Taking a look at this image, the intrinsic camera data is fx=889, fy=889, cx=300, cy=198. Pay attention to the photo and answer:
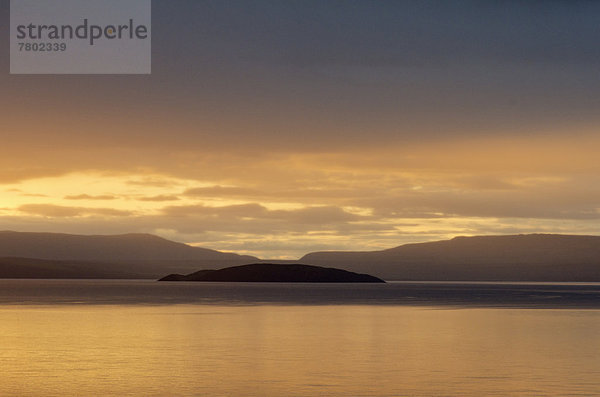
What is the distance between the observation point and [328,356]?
41875 mm

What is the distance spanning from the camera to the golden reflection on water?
104 feet

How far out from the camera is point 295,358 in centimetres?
4088

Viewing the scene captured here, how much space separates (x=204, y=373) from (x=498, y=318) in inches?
1832

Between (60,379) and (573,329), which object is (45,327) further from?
(573,329)

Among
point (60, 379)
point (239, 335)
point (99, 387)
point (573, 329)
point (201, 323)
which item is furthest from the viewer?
point (201, 323)

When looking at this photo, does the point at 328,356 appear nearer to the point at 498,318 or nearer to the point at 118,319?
the point at 118,319

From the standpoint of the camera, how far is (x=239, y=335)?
54.2 m

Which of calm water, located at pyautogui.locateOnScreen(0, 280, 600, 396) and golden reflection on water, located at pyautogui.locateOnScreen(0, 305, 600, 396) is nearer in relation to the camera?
calm water, located at pyautogui.locateOnScreen(0, 280, 600, 396)

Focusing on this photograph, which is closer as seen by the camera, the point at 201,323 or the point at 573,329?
the point at 573,329

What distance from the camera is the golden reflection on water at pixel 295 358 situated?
104ft

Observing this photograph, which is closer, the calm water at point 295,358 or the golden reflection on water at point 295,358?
the calm water at point 295,358

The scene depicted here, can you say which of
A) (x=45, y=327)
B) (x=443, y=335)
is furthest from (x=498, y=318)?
(x=45, y=327)

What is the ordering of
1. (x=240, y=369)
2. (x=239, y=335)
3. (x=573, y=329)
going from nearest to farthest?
(x=240, y=369) < (x=239, y=335) < (x=573, y=329)

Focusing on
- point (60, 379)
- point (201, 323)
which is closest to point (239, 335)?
point (201, 323)
